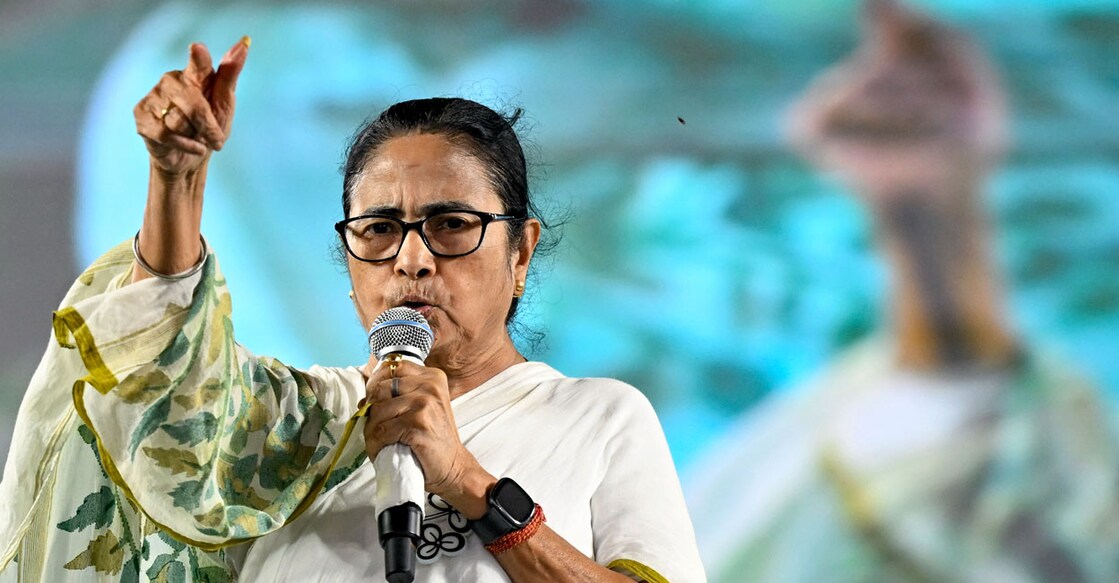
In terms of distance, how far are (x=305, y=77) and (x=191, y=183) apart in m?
2.31

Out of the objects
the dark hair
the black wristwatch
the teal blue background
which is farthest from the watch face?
the teal blue background

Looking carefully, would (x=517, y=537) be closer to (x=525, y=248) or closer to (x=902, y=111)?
(x=525, y=248)

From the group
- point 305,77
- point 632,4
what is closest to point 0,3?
point 305,77

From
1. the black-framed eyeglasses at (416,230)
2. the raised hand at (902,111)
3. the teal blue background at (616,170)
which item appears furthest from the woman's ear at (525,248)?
the raised hand at (902,111)

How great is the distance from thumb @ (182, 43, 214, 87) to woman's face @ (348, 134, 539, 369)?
0.44 metres

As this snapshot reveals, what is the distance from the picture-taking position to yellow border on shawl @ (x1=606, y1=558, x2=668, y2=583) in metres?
1.75

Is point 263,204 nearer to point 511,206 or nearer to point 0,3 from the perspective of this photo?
point 0,3

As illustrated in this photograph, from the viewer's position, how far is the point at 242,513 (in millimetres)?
1673

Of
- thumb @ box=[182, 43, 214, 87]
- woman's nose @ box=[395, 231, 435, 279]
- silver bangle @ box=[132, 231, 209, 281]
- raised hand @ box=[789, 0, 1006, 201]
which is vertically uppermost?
raised hand @ box=[789, 0, 1006, 201]

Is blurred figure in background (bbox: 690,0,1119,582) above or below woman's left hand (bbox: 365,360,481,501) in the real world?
above

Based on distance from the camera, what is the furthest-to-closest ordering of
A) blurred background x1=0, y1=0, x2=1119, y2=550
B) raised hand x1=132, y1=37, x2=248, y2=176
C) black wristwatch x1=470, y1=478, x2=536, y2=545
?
1. blurred background x1=0, y1=0, x2=1119, y2=550
2. black wristwatch x1=470, y1=478, x2=536, y2=545
3. raised hand x1=132, y1=37, x2=248, y2=176

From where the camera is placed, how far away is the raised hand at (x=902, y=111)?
3615 millimetres

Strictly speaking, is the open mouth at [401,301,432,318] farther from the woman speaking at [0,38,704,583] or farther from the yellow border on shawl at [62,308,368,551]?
the yellow border on shawl at [62,308,368,551]

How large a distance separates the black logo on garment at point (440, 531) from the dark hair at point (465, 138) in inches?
16.2
